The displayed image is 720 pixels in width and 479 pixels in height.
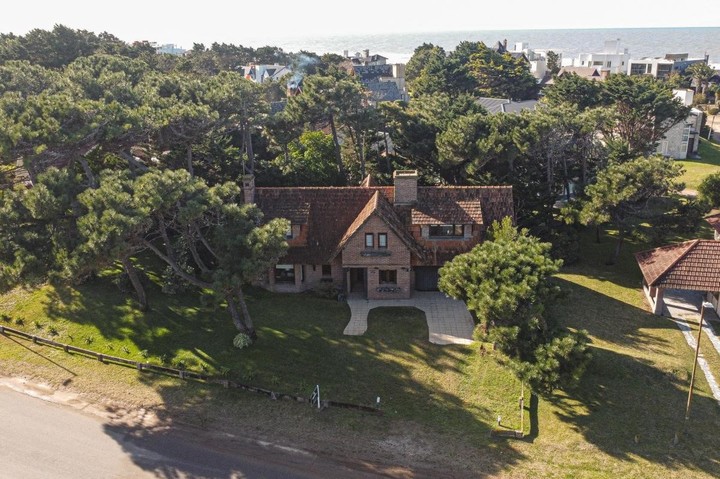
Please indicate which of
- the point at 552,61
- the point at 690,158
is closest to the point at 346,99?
the point at 690,158

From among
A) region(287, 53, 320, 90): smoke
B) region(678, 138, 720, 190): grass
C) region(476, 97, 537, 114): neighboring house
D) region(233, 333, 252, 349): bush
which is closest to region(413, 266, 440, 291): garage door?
region(233, 333, 252, 349): bush

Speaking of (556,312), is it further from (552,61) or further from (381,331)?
(552,61)

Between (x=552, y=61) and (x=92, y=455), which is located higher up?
(x=552, y=61)

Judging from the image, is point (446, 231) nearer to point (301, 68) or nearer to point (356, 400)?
point (356, 400)

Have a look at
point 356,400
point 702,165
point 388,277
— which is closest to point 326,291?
point 388,277

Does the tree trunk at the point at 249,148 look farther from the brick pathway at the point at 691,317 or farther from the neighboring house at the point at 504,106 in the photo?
the neighboring house at the point at 504,106
